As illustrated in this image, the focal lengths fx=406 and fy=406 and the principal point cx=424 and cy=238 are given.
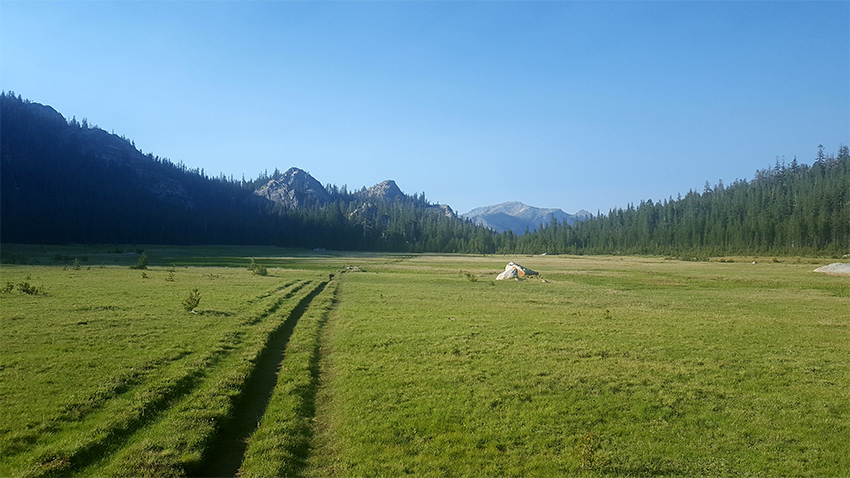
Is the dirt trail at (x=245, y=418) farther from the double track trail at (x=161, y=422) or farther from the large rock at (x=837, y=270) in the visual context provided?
the large rock at (x=837, y=270)

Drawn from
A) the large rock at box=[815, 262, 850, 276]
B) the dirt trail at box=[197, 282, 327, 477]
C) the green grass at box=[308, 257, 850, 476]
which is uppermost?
the large rock at box=[815, 262, 850, 276]

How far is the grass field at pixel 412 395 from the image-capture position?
9.02m

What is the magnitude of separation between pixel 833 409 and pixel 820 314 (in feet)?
77.5

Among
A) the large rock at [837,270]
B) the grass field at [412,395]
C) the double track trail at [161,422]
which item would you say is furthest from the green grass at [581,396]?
the large rock at [837,270]

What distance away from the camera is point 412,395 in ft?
41.9

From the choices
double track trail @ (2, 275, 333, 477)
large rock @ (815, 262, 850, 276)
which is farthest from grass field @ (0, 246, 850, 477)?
large rock @ (815, 262, 850, 276)

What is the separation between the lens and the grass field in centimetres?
902

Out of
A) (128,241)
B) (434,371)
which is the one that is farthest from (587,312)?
(128,241)

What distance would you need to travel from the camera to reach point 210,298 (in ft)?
108

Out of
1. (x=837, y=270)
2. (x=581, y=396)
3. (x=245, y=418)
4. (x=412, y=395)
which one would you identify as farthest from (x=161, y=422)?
(x=837, y=270)

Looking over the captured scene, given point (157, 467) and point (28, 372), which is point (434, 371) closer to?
point (157, 467)

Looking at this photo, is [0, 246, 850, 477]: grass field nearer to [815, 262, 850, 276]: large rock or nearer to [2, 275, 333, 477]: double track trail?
[2, 275, 333, 477]: double track trail

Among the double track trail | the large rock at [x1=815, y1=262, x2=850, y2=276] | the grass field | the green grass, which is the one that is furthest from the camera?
the large rock at [x1=815, y1=262, x2=850, y2=276]

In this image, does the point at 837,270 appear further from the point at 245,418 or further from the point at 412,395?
the point at 245,418
